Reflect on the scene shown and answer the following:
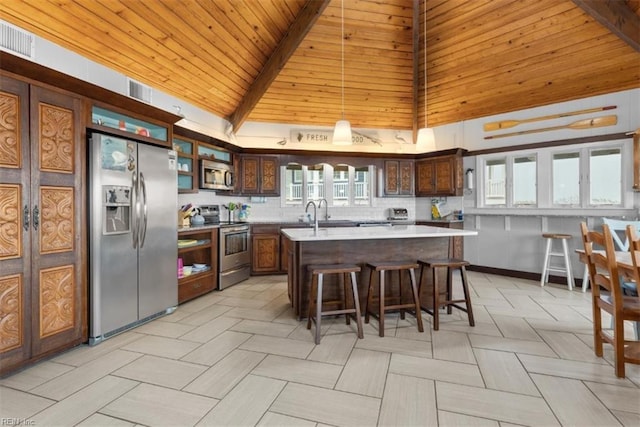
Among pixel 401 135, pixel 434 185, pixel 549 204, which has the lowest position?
pixel 549 204

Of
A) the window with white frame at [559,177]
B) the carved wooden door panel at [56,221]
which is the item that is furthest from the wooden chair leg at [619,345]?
the carved wooden door panel at [56,221]

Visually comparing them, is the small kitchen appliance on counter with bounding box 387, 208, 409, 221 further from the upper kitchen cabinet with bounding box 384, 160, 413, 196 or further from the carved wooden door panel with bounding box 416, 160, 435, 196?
the carved wooden door panel with bounding box 416, 160, 435, 196

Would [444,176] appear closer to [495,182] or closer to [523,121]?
[495,182]

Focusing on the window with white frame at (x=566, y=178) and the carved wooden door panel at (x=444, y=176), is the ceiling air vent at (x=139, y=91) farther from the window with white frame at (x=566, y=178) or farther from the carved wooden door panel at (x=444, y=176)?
the window with white frame at (x=566, y=178)

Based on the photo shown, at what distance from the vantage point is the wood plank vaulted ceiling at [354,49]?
3.42m

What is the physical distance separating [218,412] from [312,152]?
4.82 metres

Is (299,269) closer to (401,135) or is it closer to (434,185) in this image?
(434,185)

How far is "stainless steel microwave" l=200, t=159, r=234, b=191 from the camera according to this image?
479 centimetres

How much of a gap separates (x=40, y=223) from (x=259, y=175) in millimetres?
3643

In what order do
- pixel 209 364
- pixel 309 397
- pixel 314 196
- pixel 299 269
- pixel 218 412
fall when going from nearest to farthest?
pixel 218 412, pixel 309 397, pixel 209 364, pixel 299 269, pixel 314 196

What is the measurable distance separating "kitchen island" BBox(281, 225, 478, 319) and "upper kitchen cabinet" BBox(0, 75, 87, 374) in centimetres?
189

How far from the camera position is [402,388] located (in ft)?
6.97

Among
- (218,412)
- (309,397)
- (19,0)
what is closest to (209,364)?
(218,412)

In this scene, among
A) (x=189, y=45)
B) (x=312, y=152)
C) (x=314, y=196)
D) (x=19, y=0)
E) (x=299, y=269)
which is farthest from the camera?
(x=314, y=196)
